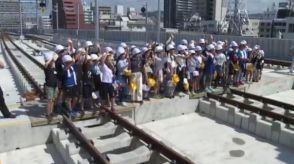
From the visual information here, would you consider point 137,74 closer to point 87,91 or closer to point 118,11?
point 87,91

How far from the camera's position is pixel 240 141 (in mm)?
8953

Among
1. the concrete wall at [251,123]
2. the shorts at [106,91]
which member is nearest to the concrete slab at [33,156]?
the shorts at [106,91]

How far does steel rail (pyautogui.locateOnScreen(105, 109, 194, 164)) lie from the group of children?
0.59m

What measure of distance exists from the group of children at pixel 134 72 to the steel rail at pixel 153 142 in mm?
592

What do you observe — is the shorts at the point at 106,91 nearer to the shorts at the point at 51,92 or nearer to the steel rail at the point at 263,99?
the shorts at the point at 51,92

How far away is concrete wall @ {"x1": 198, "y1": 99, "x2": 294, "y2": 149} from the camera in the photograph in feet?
28.6

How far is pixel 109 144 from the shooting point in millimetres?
7824

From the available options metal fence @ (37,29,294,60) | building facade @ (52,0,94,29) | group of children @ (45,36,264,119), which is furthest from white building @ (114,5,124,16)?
group of children @ (45,36,264,119)

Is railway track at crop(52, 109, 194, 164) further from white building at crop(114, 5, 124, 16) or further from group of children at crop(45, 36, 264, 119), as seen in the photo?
white building at crop(114, 5, 124, 16)

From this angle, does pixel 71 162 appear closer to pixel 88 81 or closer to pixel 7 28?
pixel 88 81

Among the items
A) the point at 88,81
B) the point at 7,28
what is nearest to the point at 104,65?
the point at 88,81

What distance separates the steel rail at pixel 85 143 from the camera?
22.5ft

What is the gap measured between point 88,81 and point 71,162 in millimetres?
2620

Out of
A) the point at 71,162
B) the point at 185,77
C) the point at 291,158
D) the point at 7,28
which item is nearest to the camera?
the point at 71,162
